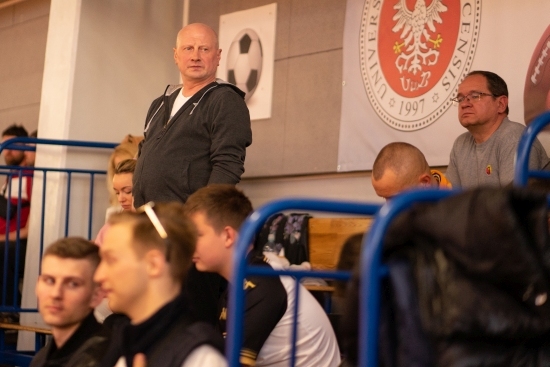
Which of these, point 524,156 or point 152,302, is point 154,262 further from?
point 524,156

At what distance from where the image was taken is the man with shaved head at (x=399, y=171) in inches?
110

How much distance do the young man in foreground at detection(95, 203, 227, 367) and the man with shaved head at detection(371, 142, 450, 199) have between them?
0.86m

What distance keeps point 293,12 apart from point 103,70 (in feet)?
4.36

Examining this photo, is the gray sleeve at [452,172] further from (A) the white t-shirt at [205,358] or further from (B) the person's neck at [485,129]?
(A) the white t-shirt at [205,358]

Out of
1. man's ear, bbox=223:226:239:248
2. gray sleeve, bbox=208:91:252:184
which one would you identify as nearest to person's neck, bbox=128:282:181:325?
man's ear, bbox=223:226:239:248

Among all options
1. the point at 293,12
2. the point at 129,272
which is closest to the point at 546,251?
the point at 129,272

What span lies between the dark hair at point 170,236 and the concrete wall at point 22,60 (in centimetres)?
515

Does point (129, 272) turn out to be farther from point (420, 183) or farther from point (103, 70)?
point (103, 70)

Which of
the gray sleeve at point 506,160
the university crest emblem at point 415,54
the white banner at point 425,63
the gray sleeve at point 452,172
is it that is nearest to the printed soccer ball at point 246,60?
the white banner at point 425,63

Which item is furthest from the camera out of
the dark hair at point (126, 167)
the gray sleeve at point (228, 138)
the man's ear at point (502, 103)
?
the dark hair at point (126, 167)

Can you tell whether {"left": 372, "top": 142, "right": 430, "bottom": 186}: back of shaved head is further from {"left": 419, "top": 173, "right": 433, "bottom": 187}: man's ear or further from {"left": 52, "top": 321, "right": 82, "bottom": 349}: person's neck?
{"left": 52, "top": 321, "right": 82, "bottom": 349}: person's neck

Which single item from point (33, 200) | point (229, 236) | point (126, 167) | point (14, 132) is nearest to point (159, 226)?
point (229, 236)

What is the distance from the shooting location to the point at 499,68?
403 centimetres

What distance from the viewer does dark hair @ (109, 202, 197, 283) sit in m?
2.09
